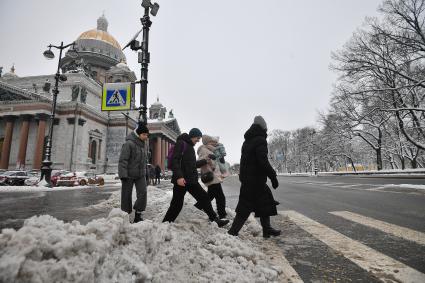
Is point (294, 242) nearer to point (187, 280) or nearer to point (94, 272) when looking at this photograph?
Result: point (187, 280)

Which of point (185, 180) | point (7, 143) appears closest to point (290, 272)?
point (185, 180)

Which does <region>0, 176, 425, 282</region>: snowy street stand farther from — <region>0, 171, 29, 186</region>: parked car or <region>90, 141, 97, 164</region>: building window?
<region>90, 141, 97, 164</region>: building window

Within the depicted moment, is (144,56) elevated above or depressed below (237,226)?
above

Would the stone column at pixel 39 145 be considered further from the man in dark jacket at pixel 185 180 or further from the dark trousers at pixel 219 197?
the man in dark jacket at pixel 185 180

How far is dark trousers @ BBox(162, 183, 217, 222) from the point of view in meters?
4.29

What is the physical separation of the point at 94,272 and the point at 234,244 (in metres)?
1.53

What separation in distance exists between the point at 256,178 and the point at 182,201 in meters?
1.33

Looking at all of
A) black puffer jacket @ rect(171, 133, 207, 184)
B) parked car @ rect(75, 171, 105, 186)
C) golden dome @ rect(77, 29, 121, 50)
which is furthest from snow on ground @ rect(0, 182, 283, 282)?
golden dome @ rect(77, 29, 121, 50)

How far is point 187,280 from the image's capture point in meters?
2.08

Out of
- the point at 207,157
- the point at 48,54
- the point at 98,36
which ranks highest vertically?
the point at 98,36

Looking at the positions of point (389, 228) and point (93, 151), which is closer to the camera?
point (389, 228)

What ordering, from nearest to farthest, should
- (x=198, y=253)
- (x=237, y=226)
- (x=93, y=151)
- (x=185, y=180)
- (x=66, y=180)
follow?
(x=198, y=253) → (x=237, y=226) → (x=185, y=180) → (x=66, y=180) → (x=93, y=151)

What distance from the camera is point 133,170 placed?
4852 millimetres

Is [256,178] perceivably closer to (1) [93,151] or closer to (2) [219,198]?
A: (2) [219,198]
